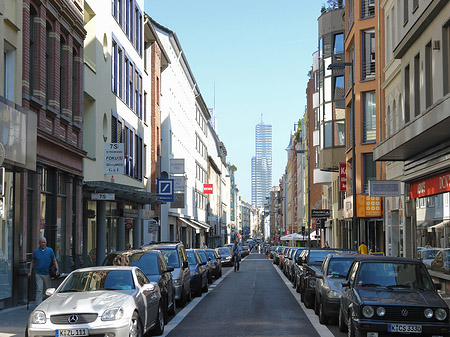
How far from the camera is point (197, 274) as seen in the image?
23.3 m

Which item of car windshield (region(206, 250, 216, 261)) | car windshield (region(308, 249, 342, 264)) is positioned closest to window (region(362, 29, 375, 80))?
car windshield (region(206, 250, 216, 261))

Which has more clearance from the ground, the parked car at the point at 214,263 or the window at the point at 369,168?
the window at the point at 369,168

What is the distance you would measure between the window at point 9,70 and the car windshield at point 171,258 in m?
6.08

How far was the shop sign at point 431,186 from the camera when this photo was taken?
20.5 meters

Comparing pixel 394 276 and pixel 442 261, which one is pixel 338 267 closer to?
pixel 394 276

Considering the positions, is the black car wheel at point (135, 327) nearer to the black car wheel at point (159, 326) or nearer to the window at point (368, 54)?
the black car wheel at point (159, 326)

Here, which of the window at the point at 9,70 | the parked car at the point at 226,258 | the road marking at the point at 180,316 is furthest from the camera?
the parked car at the point at 226,258

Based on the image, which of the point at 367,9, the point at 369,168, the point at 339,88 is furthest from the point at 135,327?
the point at 339,88

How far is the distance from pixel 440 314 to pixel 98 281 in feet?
18.9

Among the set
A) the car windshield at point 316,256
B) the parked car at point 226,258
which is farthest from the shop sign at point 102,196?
the parked car at point 226,258

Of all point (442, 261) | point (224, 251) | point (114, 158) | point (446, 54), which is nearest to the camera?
point (446, 54)

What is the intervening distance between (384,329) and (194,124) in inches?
2610

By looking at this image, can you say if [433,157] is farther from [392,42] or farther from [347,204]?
[347,204]

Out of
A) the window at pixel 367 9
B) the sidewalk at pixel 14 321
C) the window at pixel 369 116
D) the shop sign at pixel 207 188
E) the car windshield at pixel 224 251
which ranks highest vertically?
the window at pixel 367 9
